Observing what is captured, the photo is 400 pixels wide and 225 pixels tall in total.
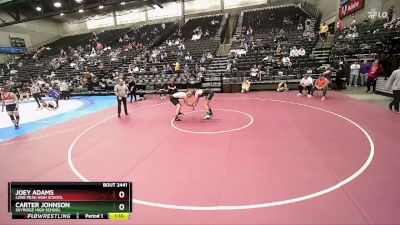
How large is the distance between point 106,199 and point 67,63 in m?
27.0

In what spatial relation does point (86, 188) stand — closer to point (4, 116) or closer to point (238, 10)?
point (4, 116)

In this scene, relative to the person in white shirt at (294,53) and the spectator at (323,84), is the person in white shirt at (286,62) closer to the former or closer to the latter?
the person in white shirt at (294,53)

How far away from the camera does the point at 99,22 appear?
116 feet

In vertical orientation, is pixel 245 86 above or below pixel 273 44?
below

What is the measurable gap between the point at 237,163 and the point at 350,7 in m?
19.1

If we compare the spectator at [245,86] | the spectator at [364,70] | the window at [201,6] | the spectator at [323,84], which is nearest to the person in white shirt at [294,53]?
the spectator at [364,70]

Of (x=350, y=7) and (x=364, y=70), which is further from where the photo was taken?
(x=350, y=7)

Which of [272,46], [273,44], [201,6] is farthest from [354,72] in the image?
[201,6]

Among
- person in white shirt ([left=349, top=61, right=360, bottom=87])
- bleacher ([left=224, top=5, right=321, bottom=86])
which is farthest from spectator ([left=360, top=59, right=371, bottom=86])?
bleacher ([left=224, top=5, right=321, bottom=86])

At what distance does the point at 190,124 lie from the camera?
782cm

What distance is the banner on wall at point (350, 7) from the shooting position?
55.9ft

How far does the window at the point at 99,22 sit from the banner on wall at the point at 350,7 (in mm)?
28384
